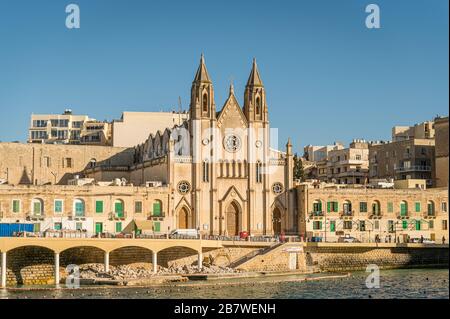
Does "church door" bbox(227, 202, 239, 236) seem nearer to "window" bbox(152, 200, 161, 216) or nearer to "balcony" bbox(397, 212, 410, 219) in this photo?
"window" bbox(152, 200, 161, 216)

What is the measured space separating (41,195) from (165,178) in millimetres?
14508

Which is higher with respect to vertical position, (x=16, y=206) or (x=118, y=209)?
(x=16, y=206)

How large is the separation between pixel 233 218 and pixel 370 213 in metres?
14.5

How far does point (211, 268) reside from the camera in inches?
3312

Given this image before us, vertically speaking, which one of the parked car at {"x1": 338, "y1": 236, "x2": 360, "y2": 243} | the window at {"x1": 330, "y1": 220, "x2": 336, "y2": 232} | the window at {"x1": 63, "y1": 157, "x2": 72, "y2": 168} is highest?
the window at {"x1": 63, "y1": 157, "x2": 72, "y2": 168}

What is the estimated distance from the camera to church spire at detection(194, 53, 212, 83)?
101194 millimetres

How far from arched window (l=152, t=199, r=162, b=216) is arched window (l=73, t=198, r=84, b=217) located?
7.62 meters

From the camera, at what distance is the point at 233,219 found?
10088 centimetres

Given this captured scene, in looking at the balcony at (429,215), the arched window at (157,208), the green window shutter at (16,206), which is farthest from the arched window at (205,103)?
the balcony at (429,215)

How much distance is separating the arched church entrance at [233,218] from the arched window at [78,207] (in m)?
16.7

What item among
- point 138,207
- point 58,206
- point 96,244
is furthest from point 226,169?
point 96,244

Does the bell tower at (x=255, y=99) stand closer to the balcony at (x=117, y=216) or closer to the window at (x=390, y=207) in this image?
the window at (x=390, y=207)

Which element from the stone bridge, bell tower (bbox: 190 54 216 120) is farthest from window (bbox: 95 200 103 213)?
bell tower (bbox: 190 54 216 120)

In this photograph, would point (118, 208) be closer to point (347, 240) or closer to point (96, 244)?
point (96, 244)
